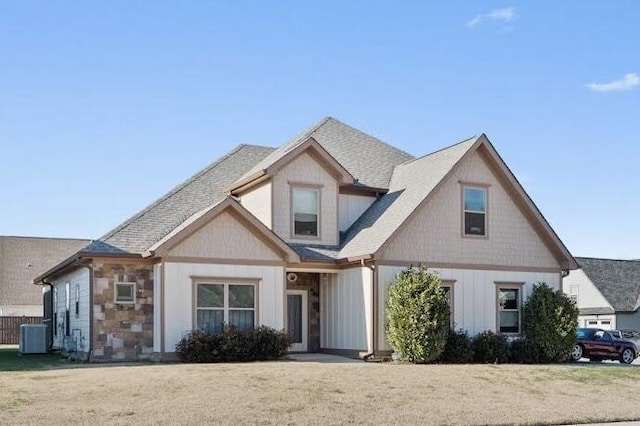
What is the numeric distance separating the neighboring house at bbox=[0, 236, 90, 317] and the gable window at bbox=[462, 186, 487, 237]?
33.5 meters

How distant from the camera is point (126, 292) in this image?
79.5ft

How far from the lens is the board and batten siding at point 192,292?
2364 centimetres

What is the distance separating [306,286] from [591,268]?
3271cm

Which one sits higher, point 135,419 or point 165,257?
point 165,257

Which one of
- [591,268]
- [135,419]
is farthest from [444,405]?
[591,268]

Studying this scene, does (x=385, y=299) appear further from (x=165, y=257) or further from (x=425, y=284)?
(x=165, y=257)

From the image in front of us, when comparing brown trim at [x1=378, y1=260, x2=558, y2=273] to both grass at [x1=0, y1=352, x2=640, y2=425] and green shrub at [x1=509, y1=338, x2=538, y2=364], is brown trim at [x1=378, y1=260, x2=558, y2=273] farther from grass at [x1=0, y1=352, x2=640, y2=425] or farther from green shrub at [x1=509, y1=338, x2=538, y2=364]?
grass at [x1=0, y1=352, x2=640, y2=425]

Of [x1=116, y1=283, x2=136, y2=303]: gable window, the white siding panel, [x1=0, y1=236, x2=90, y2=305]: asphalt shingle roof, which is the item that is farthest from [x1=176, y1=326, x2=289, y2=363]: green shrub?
the white siding panel

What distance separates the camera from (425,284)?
80.0 feet

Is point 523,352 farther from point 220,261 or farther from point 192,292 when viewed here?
point 192,292

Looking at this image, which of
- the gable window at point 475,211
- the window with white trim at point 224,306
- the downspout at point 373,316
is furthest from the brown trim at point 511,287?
the window with white trim at point 224,306

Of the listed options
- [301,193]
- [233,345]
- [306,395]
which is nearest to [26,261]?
[301,193]

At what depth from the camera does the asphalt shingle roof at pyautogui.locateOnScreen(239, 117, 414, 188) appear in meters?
30.0

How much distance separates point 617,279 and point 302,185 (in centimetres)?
3425
